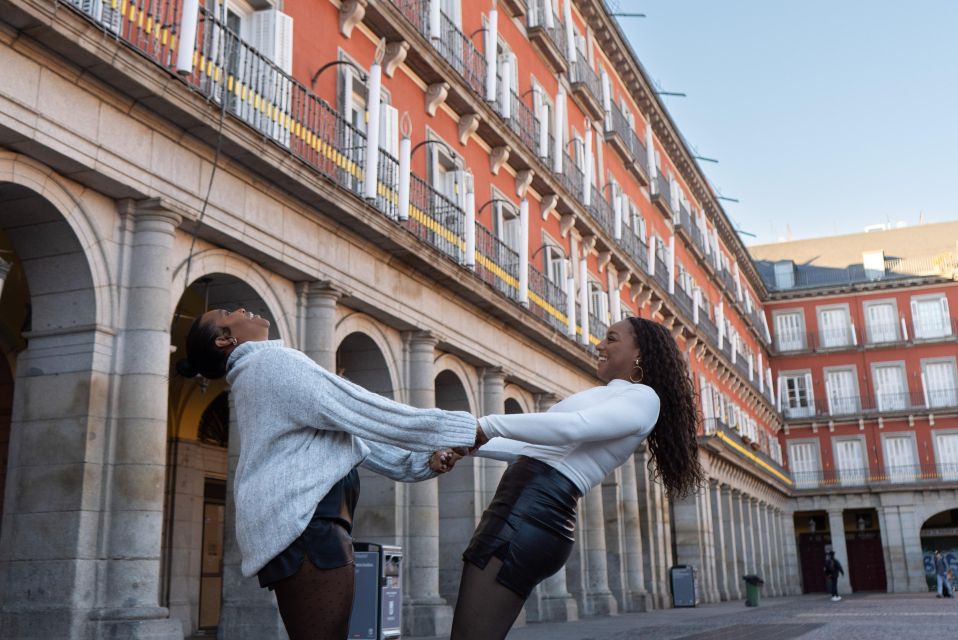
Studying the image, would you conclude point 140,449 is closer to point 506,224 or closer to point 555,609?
point 555,609

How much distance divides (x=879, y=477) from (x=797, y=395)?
20.7 feet

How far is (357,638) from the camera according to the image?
1021 cm

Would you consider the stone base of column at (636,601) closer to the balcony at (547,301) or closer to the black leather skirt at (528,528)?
the balcony at (547,301)

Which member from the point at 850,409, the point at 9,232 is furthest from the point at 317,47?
the point at 850,409

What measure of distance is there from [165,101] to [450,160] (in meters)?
8.73

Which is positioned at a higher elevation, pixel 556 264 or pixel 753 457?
pixel 556 264

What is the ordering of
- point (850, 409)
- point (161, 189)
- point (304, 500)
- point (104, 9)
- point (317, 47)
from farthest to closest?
1. point (850, 409)
2. point (317, 47)
3. point (161, 189)
4. point (104, 9)
5. point (304, 500)

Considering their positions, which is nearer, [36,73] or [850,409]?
[36,73]

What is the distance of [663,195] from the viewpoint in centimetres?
3409

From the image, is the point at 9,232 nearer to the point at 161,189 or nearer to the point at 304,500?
the point at 161,189

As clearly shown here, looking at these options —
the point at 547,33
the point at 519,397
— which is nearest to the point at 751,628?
the point at 519,397

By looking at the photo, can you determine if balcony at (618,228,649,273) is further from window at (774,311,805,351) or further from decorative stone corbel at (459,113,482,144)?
window at (774,311,805,351)

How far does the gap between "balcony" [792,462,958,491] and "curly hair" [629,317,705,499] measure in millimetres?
52435

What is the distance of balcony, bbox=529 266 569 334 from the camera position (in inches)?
811
